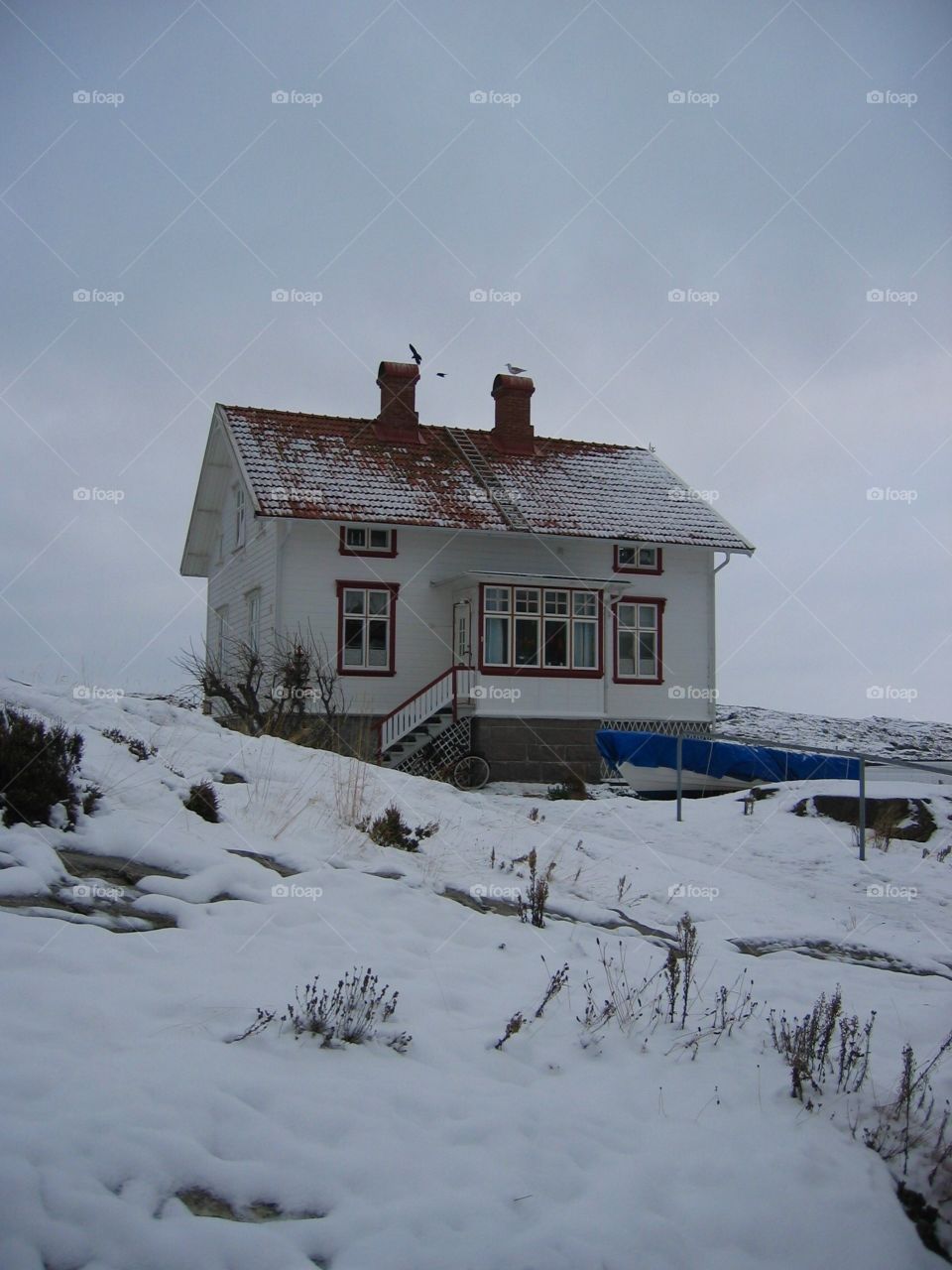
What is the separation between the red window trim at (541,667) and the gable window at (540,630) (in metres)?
0.02

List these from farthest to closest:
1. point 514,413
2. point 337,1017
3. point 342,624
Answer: point 514,413 < point 342,624 < point 337,1017

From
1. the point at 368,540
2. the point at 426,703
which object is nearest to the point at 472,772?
the point at 426,703

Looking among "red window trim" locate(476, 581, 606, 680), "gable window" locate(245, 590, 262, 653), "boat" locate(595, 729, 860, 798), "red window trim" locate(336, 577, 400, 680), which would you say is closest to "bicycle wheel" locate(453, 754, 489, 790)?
"red window trim" locate(476, 581, 606, 680)

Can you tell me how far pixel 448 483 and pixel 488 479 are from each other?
119 cm

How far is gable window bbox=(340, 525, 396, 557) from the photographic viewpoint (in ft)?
74.9

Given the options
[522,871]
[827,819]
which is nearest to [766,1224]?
[522,871]

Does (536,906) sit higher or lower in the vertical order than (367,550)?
lower

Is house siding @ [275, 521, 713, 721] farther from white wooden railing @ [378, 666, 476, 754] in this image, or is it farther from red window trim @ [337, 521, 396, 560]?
white wooden railing @ [378, 666, 476, 754]

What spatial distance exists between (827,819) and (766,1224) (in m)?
9.52

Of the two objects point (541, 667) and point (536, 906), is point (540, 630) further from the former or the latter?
point (536, 906)

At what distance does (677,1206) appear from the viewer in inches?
173

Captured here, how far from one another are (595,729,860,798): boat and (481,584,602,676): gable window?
11.2 feet

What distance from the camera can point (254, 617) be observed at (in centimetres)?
2425

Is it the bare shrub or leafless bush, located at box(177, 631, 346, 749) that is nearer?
the bare shrub
